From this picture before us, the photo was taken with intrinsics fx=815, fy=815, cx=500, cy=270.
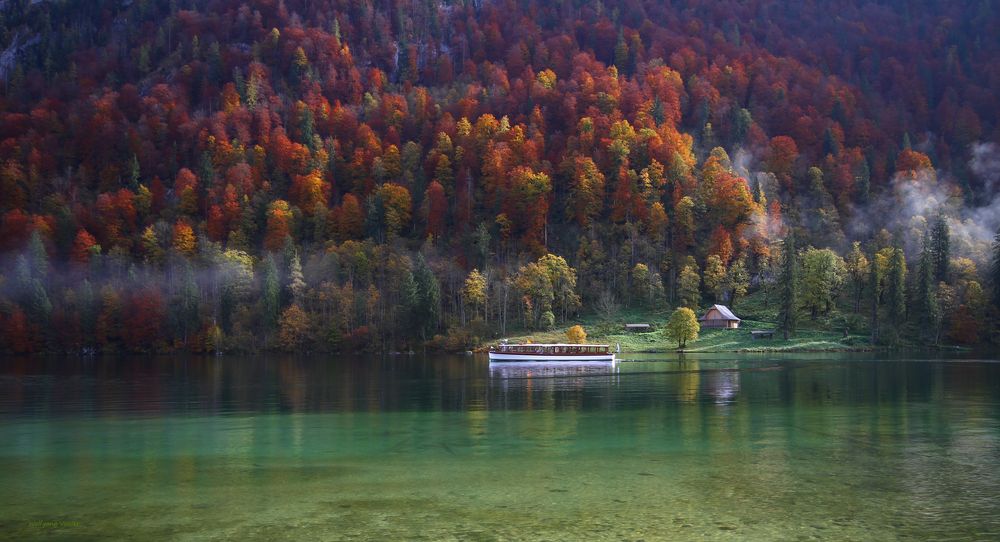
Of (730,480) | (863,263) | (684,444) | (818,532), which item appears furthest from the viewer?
(863,263)

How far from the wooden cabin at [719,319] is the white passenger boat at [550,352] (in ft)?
114

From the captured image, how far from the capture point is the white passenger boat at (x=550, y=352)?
108 m

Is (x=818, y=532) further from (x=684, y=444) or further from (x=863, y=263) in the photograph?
(x=863, y=263)

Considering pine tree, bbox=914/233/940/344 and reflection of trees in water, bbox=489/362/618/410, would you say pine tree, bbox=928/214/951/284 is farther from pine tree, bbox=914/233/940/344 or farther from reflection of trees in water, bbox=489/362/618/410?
reflection of trees in water, bbox=489/362/618/410

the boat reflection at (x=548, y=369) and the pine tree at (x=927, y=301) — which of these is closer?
the boat reflection at (x=548, y=369)

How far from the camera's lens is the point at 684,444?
3831 cm

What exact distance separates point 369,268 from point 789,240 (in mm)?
76934

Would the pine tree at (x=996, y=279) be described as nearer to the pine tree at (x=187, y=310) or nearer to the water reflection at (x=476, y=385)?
the water reflection at (x=476, y=385)

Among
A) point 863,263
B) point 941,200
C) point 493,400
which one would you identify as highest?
point 941,200

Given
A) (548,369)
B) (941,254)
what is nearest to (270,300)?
(548,369)

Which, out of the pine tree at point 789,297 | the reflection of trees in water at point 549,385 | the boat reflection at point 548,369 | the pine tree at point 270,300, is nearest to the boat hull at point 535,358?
the boat reflection at point 548,369

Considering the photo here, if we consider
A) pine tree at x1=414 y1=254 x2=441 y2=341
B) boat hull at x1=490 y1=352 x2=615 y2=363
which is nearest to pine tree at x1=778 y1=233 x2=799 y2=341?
boat hull at x1=490 y1=352 x2=615 y2=363

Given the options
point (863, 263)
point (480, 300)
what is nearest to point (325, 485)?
point (480, 300)

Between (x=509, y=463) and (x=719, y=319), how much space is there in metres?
110
